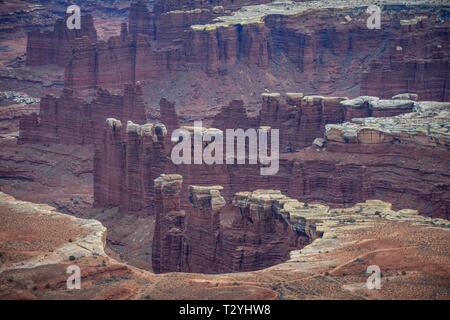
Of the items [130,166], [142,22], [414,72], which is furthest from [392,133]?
[142,22]

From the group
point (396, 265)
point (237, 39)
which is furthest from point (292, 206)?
point (237, 39)

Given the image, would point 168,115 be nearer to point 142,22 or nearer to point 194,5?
point 142,22

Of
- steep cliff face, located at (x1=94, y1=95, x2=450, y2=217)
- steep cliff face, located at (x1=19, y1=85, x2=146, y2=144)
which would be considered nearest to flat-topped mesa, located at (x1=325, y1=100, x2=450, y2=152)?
steep cliff face, located at (x1=94, y1=95, x2=450, y2=217)

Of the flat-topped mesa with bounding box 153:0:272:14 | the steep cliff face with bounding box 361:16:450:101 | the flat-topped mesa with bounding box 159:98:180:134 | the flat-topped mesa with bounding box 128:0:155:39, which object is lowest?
the flat-topped mesa with bounding box 159:98:180:134

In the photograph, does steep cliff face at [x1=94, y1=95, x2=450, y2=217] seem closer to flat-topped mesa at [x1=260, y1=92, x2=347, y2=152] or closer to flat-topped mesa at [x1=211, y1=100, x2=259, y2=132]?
flat-topped mesa at [x1=260, y1=92, x2=347, y2=152]

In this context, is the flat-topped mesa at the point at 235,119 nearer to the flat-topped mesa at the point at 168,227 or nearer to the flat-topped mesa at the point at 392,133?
the flat-topped mesa at the point at 392,133
